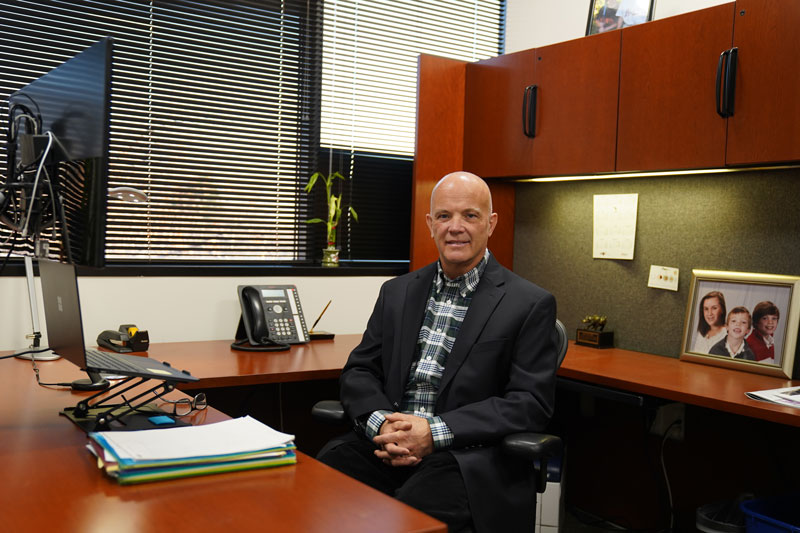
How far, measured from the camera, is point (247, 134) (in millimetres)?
3072

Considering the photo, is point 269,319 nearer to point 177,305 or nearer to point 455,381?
point 177,305

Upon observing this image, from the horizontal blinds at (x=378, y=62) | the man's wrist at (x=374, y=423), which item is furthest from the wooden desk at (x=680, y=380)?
the horizontal blinds at (x=378, y=62)

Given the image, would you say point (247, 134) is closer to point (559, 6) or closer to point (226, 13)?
point (226, 13)

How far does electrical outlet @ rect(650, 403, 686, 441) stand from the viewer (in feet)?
9.09

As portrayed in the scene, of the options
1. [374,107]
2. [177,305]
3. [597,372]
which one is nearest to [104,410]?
[177,305]

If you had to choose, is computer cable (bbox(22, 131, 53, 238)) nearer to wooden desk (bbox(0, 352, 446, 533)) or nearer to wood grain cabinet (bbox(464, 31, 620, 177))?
wooden desk (bbox(0, 352, 446, 533))

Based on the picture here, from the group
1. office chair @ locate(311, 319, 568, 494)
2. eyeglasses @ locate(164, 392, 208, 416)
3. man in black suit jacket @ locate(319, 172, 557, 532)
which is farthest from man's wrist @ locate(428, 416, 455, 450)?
eyeglasses @ locate(164, 392, 208, 416)

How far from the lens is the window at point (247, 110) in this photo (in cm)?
281

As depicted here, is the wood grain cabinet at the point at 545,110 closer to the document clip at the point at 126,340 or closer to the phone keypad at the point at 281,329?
the phone keypad at the point at 281,329

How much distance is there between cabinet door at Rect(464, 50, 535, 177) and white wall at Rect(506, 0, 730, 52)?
0.38 metres

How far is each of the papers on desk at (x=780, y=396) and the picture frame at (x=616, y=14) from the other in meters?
1.44

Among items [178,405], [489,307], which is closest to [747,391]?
[489,307]

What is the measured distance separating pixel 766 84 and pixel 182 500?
204cm

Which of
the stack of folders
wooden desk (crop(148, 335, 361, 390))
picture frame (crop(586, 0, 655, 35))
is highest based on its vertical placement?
picture frame (crop(586, 0, 655, 35))
